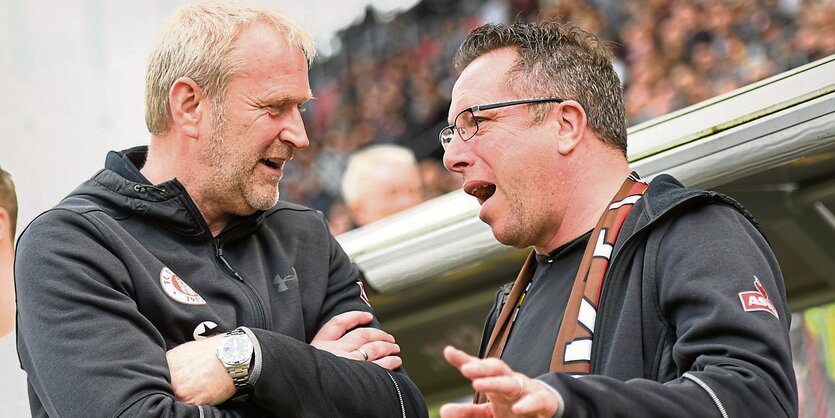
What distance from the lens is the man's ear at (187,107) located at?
2.65 metres

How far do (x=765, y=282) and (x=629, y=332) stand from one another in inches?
9.8

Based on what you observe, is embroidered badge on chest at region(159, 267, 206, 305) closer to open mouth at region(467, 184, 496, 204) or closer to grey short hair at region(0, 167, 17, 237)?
open mouth at region(467, 184, 496, 204)

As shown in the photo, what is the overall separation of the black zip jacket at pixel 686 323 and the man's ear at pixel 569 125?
0.36 meters

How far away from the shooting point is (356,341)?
250 centimetres

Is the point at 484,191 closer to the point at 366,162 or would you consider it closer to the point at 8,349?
the point at 8,349

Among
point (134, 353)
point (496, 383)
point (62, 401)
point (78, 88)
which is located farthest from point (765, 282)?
point (78, 88)

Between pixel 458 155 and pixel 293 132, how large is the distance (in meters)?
0.38

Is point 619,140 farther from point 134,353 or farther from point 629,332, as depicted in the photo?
Result: point 134,353

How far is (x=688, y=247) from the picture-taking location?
212cm

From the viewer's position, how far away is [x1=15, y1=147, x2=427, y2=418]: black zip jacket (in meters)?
2.19

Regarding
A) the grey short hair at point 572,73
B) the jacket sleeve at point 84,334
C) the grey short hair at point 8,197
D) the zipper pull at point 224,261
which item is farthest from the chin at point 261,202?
the grey short hair at point 8,197

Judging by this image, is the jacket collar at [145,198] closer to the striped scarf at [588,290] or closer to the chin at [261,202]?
the chin at [261,202]

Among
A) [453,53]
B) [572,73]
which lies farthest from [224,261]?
[453,53]

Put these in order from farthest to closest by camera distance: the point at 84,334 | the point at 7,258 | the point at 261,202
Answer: the point at 7,258 → the point at 261,202 → the point at 84,334
